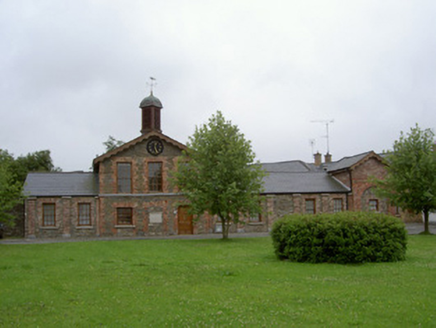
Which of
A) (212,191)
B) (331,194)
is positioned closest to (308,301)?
(212,191)

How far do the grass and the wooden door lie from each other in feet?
58.6

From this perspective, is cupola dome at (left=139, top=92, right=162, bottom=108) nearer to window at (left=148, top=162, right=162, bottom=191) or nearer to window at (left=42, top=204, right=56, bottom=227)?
window at (left=148, top=162, right=162, bottom=191)

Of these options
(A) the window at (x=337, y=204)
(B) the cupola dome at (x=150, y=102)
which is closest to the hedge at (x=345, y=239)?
(A) the window at (x=337, y=204)

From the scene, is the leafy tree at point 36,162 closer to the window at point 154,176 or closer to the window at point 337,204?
the window at point 154,176

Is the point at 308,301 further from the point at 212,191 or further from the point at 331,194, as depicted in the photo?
the point at 331,194

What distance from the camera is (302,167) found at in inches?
2119

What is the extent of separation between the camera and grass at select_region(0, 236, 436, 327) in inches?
327

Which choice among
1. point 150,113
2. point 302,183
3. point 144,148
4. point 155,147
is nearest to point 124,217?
point 144,148

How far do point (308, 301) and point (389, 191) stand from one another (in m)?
23.7

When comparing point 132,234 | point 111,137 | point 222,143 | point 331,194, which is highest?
point 111,137

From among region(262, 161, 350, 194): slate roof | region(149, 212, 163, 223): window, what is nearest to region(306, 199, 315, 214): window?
region(262, 161, 350, 194): slate roof

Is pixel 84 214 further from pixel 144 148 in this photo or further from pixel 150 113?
pixel 150 113

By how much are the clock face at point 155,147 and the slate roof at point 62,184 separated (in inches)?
206

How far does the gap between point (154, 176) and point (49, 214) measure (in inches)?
328
